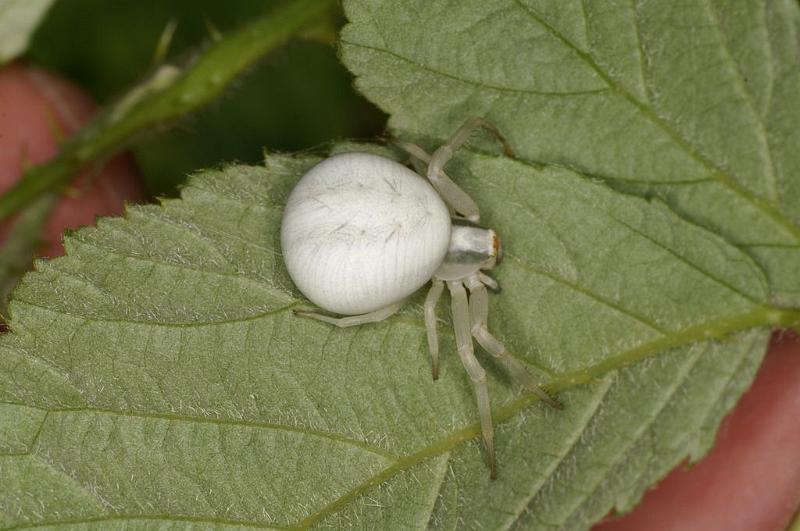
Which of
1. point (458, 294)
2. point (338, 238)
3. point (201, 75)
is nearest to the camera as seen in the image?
point (338, 238)

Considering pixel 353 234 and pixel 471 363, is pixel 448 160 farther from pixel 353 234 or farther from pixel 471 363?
pixel 471 363

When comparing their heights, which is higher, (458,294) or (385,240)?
(385,240)

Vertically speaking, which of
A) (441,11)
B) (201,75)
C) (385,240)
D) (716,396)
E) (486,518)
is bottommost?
(486,518)

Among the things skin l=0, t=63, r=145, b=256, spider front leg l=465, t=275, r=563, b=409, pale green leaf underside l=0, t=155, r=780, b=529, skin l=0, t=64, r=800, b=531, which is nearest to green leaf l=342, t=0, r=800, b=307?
pale green leaf underside l=0, t=155, r=780, b=529

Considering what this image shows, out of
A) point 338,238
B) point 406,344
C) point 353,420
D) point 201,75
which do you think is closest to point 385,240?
point 338,238

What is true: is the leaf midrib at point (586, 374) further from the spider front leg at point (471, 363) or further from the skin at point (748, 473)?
the skin at point (748, 473)

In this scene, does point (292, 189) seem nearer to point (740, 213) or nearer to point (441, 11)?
point (441, 11)
